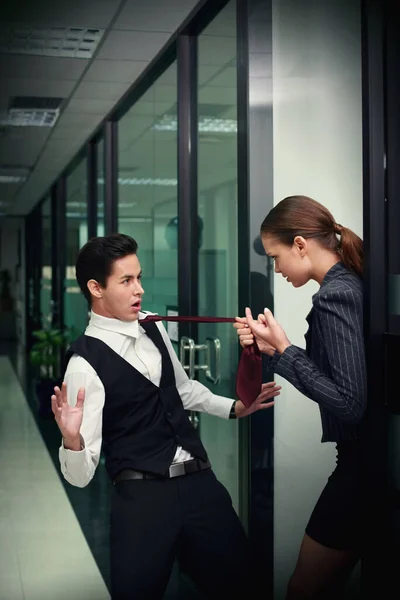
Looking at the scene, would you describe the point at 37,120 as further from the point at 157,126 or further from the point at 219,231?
the point at 219,231

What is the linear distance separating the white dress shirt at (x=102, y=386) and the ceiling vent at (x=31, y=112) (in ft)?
13.3

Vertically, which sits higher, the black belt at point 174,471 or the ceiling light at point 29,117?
the ceiling light at point 29,117

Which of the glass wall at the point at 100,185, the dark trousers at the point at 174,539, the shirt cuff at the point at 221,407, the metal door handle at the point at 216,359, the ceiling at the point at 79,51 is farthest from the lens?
the glass wall at the point at 100,185

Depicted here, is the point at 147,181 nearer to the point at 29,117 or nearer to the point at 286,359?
the point at 29,117

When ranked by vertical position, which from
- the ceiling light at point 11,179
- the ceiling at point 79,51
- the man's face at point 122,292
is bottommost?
the man's face at point 122,292

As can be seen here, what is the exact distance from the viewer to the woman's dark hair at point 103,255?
2.16 m

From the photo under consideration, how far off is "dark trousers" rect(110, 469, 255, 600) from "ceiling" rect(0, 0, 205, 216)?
2.24m

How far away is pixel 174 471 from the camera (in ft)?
7.04

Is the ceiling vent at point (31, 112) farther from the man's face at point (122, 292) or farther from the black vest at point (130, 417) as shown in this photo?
the black vest at point (130, 417)

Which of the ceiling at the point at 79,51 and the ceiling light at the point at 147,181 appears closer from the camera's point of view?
the ceiling at the point at 79,51

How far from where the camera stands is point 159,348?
2270 mm

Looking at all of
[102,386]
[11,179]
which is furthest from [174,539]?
[11,179]

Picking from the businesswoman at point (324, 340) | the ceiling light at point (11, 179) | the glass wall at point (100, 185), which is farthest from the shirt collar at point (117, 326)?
the ceiling light at point (11, 179)

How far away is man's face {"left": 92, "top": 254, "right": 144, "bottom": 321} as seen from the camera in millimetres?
2156
